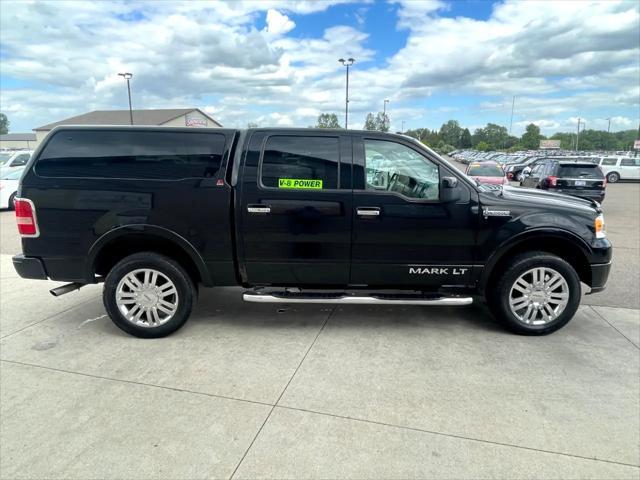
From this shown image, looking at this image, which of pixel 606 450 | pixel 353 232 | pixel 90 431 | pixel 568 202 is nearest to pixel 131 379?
pixel 90 431

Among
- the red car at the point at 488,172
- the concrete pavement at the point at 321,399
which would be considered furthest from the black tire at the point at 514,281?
the red car at the point at 488,172

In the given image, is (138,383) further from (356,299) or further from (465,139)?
(465,139)

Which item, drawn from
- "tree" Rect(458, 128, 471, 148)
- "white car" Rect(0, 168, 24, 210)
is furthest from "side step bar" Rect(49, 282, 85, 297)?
"tree" Rect(458, 128, 471, 148)

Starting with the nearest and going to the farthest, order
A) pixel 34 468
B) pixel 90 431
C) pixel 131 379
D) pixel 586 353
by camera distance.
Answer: pixel 34 468 → pixel 90 431 → pixel 131 379 → pixel 586 353

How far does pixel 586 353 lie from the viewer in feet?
12.8

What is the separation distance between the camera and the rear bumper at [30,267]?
4.08m

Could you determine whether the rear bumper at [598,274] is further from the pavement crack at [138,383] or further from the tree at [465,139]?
the tree at [465,139]

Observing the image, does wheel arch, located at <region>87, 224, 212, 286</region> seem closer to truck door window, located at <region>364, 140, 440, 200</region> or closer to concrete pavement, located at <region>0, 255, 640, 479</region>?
concrete pavement, located at <region>0, 255, 640, 479</region>

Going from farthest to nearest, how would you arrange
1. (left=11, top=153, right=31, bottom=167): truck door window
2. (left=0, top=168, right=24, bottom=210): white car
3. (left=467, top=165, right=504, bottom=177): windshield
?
(left=11, top=153, right=31, bottom=167): truck door window, (left=467, top=165, right=504, bottom=177): windshield, (left=0, top=168, right=24, bottom=210): white car

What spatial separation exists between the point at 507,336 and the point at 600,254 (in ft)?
3.86

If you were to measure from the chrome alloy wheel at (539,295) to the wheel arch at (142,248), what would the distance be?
300 centimetres

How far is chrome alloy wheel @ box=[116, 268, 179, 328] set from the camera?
411 cm

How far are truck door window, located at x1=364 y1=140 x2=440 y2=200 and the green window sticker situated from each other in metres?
0.47

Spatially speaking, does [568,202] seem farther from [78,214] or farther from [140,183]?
[78,214]
